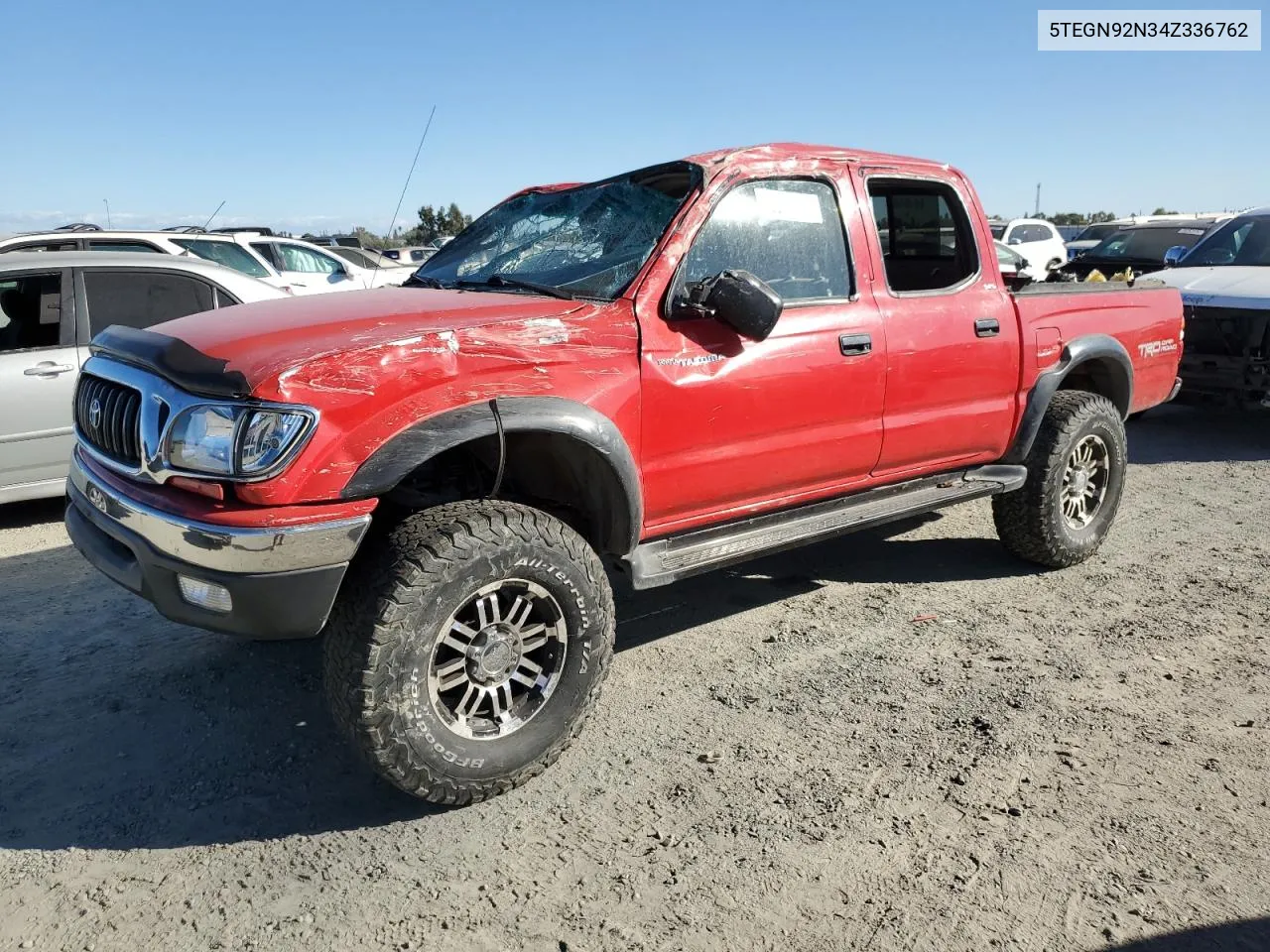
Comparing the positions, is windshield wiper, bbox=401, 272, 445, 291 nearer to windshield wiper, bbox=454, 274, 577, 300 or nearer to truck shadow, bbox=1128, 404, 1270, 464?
windshield wiper, bbox=454, 274, 577, 300

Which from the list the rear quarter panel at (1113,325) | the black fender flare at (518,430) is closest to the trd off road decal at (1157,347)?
the rear quarter panel at (1113,325)

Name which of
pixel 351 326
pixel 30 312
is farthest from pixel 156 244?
pixel 351 326

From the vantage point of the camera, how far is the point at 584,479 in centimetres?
327

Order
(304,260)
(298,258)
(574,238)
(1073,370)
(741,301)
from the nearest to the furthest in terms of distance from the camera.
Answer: (741,301)
(574,238)
(1073,370)
(298,258)
(304,260)

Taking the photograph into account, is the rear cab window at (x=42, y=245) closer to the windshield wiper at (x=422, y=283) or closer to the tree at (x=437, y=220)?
the windshield wiper at (x=422, y=283)

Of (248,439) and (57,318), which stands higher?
(57,318)

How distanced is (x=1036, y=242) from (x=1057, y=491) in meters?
16.9

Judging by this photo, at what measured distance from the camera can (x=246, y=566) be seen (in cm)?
258

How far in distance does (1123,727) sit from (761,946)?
1.75m

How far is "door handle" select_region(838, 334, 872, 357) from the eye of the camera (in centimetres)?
380

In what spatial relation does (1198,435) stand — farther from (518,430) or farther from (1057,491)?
(518,430)

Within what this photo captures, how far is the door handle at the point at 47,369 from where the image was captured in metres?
5.52

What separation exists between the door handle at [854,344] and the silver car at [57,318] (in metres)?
3.95

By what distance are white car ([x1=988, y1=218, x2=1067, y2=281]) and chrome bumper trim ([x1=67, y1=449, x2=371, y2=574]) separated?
59.7ft
